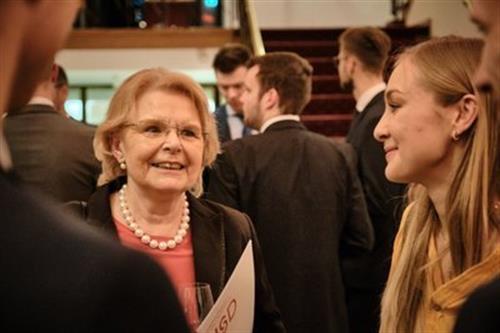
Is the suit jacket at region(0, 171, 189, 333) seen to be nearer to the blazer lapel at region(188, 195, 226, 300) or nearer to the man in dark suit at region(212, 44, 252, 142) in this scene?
the blazer lapel at region(188, 195, 226, 300)

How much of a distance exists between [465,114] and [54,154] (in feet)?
5.84

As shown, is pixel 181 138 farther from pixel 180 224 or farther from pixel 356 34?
pixel 356 34

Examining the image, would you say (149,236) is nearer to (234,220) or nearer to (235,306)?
(234,220)

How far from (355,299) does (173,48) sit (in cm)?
613

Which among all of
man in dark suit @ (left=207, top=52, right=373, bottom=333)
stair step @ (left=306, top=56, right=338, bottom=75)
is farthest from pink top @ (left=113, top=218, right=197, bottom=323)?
stair step @ (left=306, top=56, right=338, bottom=75)

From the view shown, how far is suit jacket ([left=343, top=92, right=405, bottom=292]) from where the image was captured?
4.07 m

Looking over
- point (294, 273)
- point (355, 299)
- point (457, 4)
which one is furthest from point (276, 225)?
point (457, 4)

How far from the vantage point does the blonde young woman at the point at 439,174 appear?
1.92 metres

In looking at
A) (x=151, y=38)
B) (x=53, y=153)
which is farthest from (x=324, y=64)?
(x=53, y=153)

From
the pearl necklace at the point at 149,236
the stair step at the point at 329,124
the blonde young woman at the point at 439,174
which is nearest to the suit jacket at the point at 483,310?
the blonde young woman at the point at 439,174

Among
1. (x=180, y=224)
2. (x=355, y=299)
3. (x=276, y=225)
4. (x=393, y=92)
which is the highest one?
(x=393, y=92)

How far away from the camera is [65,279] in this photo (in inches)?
29.1

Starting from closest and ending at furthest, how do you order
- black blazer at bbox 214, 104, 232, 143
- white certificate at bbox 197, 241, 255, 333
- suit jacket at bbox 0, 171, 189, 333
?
suit jacket at bbox 0, 171, 189, 333, white certificate at bbox 197, 241, 255, 333, black blazer at bbox 214, 104, 232, 143

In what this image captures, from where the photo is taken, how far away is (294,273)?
387 centimetres
